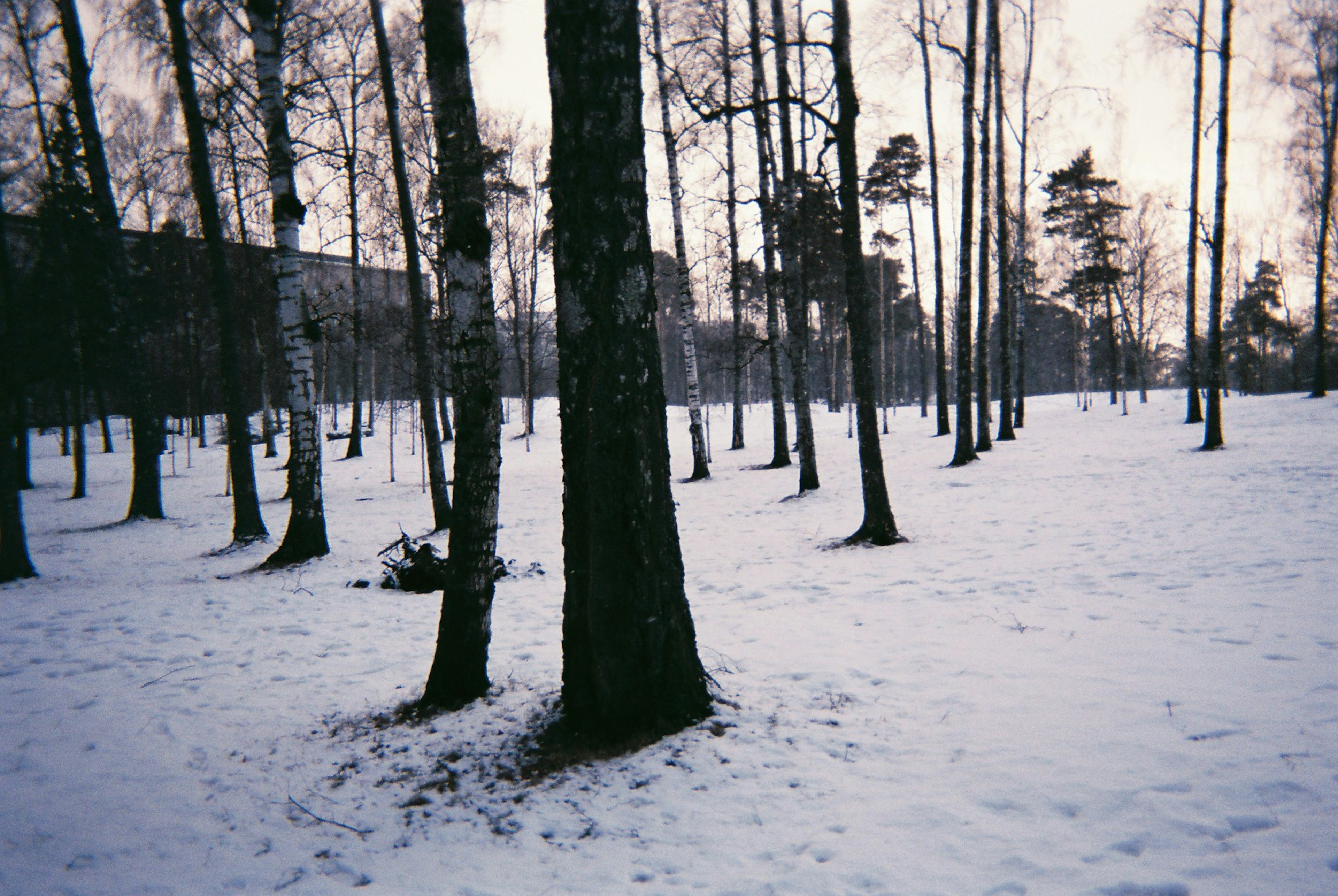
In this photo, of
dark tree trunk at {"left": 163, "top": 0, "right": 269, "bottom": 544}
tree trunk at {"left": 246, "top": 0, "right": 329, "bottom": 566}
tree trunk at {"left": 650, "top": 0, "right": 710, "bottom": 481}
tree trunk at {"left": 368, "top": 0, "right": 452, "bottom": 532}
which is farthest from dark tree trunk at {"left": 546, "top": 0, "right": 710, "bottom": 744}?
tree trunk at {"left": 650, "top": 0, "right": 710, "bottom": 481}

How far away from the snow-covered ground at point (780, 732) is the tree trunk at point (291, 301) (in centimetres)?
89

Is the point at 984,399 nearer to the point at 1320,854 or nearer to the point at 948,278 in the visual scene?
the point at 1320,854

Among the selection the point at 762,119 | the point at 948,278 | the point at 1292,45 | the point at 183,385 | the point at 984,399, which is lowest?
the point at 984,399

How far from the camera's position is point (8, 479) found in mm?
7828

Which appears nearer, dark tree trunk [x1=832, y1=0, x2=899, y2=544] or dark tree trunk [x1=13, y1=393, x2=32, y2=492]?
dark tree trunk [x1=832, y1=0, x2=899, y2=544]

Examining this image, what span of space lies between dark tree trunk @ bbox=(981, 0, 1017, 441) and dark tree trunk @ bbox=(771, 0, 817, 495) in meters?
5.07

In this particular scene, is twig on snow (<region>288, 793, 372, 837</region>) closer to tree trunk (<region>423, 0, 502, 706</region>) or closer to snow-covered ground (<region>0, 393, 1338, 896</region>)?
snow-covered ground (<region>0, 393, 1338, 896</region>)

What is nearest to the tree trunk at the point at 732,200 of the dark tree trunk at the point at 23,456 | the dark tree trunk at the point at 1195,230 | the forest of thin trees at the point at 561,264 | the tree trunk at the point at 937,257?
the forest of thin trees at the point at 561,264

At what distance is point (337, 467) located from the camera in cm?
2230

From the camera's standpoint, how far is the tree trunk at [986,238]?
45.7 ft

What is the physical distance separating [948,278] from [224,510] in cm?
3184

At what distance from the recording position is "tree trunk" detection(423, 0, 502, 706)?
395 cm

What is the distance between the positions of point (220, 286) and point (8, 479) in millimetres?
3562

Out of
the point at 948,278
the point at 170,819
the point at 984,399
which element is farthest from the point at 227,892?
the point at 948,278
